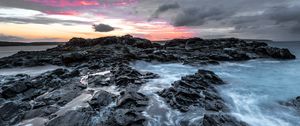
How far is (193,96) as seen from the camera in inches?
519

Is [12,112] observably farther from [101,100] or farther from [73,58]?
[73,58]

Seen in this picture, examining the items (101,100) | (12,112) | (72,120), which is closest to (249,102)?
(101,100)

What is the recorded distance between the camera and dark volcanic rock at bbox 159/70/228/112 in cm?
1201

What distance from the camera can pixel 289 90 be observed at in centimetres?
1664

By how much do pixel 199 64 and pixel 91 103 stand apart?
62.4 feet

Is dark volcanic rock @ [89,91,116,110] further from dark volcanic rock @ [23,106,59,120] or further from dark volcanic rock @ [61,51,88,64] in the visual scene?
dark volcanic rock @ [61,51,88,64]

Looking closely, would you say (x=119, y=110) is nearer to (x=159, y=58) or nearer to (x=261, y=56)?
(x=159, y=58)

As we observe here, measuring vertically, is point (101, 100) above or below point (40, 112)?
above

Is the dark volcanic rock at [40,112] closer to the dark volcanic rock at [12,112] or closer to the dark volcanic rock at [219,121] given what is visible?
the dark volcanic rock at [12,112]

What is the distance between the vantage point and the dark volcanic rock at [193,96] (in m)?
12.0

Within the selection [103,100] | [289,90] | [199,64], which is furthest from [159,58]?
[103,100]

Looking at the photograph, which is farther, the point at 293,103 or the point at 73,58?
the point at 73,58

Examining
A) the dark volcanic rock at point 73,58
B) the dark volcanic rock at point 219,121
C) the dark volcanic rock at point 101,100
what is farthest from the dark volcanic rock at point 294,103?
the dark volcanic rock at point 73,58

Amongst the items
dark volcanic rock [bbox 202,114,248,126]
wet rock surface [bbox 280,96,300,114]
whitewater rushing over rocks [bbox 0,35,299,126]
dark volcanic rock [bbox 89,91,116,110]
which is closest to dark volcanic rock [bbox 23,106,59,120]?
whitewater rushing over rocks [bbox 0,35,299,126]
